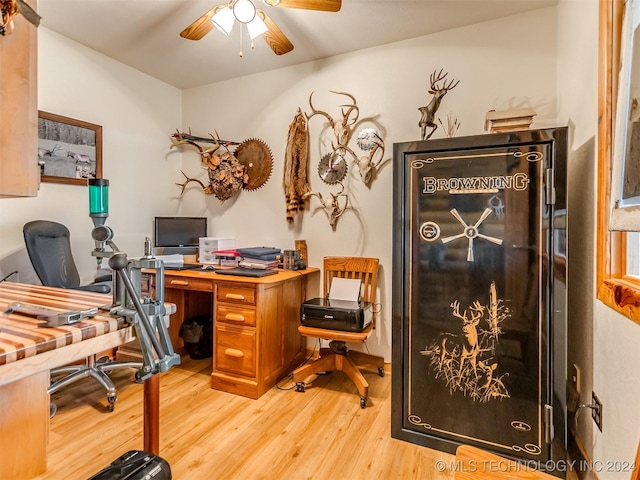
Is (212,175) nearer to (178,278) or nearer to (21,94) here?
(178,278)

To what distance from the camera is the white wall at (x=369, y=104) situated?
7.90 ft

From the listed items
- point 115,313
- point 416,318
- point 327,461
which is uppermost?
point 115,313

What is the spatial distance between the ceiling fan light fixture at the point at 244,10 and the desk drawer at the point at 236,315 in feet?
5.99

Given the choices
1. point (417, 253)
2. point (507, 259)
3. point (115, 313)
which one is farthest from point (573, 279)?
point (115, 313)

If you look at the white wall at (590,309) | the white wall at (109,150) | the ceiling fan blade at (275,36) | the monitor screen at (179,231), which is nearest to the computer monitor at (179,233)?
the monitor screen at (179,231)

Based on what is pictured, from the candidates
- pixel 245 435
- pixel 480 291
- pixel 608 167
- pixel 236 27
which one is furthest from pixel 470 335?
pixel 236 27

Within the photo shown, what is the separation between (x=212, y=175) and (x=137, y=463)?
260 cm

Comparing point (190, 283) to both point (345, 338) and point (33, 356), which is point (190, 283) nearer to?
point (345, 338)

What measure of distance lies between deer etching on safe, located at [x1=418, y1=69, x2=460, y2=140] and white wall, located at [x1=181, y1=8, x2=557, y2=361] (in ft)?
0.19

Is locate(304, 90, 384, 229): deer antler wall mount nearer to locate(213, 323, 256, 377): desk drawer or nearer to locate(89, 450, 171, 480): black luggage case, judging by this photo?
locate(213, 323, 256, 377): desk drawer

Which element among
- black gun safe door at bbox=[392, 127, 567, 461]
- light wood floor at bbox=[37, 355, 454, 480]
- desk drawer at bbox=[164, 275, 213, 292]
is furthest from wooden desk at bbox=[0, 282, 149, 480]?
black gun safe door at bbox=[392, 127, 567, 461]

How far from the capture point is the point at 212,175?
3311 mm

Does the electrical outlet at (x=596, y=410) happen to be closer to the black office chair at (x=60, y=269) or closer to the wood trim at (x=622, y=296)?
the wood trim at (x=622, y=296)

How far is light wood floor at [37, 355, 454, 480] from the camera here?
1643mm
